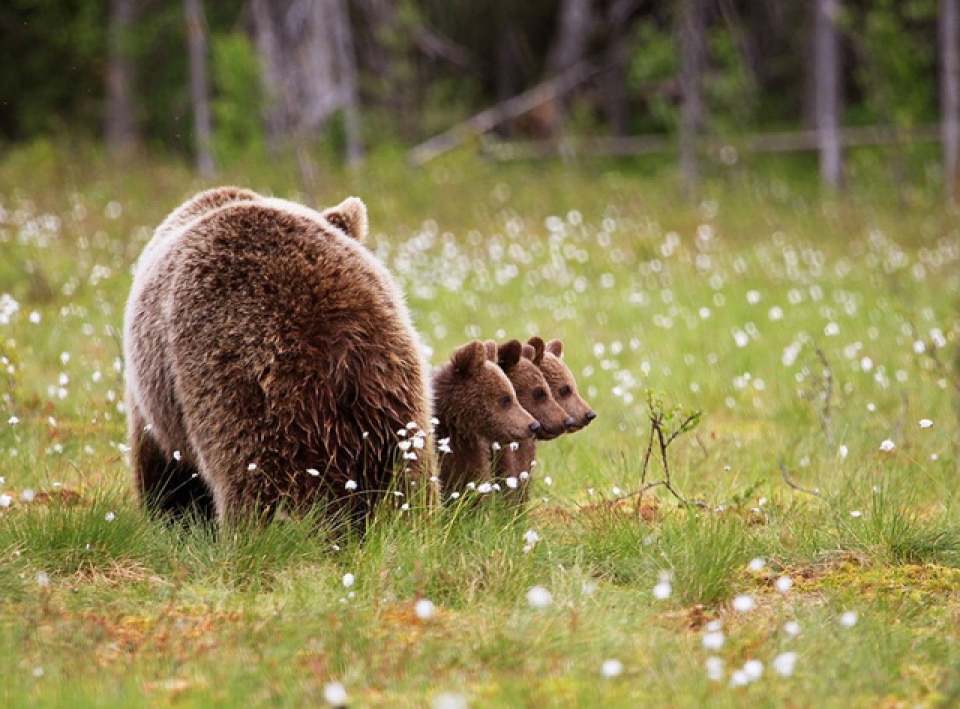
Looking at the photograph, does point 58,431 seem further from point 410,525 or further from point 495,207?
point 495,207

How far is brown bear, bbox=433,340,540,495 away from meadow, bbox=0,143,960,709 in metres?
0.25

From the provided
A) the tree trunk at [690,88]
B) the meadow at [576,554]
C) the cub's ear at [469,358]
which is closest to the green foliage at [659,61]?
the tree trunk at [690,88]

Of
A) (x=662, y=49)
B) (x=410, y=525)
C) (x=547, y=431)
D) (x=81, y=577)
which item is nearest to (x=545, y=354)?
(x=547, y=431)

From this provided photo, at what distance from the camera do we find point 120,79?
2789 centimetres

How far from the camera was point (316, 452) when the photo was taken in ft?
15.8

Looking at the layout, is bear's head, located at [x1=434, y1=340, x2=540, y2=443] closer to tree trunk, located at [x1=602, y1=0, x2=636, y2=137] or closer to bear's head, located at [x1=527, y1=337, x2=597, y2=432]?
bear's head, located at [x1=527, y1=337, x2=597, y2=432]

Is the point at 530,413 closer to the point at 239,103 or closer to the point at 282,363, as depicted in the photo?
the point at 282,363

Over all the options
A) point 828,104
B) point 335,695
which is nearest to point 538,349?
point 335,695

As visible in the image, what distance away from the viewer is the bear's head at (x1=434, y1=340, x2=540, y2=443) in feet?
18.4

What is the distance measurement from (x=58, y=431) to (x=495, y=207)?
1222 centimetres

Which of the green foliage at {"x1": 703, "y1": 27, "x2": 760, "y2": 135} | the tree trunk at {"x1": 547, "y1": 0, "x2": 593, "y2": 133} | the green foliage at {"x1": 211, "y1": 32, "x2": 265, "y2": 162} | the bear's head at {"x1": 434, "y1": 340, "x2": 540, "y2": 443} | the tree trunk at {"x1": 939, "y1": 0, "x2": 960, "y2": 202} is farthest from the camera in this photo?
the tree trunk at {"x1": 547, "y1": 0, "x2": 593, "y2": 133}

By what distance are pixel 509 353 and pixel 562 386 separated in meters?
0.37

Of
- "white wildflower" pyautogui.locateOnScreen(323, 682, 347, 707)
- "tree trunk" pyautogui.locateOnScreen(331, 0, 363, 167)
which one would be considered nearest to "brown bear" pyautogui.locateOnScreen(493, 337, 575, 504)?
"white wildflower" pyautogui.locateOnScreen(323, 682, 347, 707)

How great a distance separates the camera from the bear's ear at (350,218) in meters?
5.63
